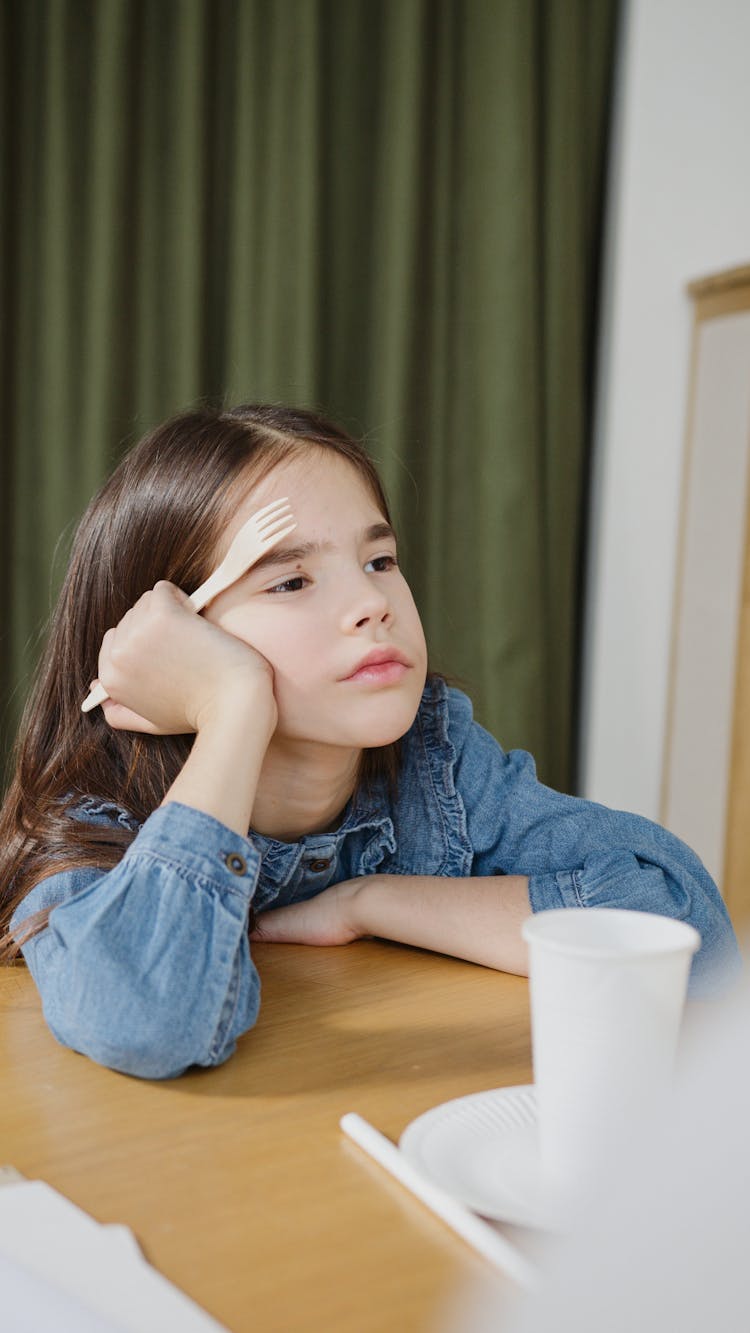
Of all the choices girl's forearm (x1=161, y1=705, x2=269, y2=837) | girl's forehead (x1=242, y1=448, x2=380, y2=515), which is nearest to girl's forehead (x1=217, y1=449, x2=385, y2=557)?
girl's forehead (x1=242, y1=448, x2=380, y2=515)

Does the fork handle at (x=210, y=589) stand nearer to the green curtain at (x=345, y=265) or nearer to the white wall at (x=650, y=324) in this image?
the green curtain at (x=345, y=265)

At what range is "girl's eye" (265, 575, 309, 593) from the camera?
3.54 feet

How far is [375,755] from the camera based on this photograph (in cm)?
124

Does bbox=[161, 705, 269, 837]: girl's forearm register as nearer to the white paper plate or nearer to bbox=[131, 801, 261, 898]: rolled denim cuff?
bbox=[131, 801, 261, 898]: rolled denim cuff

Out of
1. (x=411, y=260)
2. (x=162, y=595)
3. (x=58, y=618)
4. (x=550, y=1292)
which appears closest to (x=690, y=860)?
(x=162, y=595)

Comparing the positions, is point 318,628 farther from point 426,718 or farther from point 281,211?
point 281,211

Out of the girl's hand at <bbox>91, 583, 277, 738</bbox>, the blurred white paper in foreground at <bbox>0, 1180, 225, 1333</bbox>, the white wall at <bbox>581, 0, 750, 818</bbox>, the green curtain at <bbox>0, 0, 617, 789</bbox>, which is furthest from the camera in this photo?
the white wall at <bbox>581, 0, 750, 818</bbox>

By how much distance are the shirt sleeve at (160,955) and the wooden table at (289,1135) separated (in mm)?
22

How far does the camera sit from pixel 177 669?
1.02 metres

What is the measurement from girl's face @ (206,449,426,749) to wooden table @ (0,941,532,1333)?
0.20m

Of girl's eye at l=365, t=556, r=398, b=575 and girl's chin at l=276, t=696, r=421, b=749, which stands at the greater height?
girl's eye at l=365, t=556, r=398, b=575

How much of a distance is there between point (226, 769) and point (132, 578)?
12.6 inches

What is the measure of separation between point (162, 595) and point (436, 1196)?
0.63 metres

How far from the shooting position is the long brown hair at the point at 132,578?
114cm
